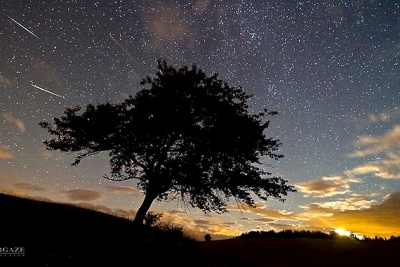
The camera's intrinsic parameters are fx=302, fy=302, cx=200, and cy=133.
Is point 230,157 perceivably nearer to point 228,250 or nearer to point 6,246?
point 228,250

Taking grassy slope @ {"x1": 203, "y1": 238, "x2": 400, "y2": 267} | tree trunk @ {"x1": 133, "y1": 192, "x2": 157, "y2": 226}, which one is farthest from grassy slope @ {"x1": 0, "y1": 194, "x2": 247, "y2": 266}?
tree trunk @ {"x1": 133, "y1": 192, "x2": 157, "y2": 226}

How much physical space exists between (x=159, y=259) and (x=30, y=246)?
3.15 m

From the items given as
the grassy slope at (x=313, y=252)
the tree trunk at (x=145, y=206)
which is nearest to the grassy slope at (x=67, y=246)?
the grassy slope at (x=313, y=252)

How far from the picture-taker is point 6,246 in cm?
686

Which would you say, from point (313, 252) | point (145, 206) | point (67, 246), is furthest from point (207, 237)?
point (67, 246)

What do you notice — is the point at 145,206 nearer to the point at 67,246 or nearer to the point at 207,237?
the point at 207,237

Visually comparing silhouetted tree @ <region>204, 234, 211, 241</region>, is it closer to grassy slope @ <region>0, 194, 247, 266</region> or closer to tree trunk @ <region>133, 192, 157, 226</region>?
tree trunk @ <region>133, 192, 157, 226</region>

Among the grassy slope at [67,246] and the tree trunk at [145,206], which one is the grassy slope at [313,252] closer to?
the tree trunk at [145,206]

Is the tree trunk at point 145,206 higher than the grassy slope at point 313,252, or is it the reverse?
the tree trunk at point 145,206

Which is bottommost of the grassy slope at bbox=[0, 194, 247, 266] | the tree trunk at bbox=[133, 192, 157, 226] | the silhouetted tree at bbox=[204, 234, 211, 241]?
the grassy slope at bbox=[0, 194, 247, 266]

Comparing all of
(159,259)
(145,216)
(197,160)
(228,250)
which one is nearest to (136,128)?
(197,160)

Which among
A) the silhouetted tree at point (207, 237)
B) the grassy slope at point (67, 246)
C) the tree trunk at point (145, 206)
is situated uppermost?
the tree trunk at point (145, 206)

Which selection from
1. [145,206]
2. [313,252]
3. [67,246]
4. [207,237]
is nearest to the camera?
[67,246]

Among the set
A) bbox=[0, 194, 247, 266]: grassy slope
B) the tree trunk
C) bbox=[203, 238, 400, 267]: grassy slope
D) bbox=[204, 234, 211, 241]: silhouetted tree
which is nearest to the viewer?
bbox=[0, 194, 247, 266]: grassy slope
